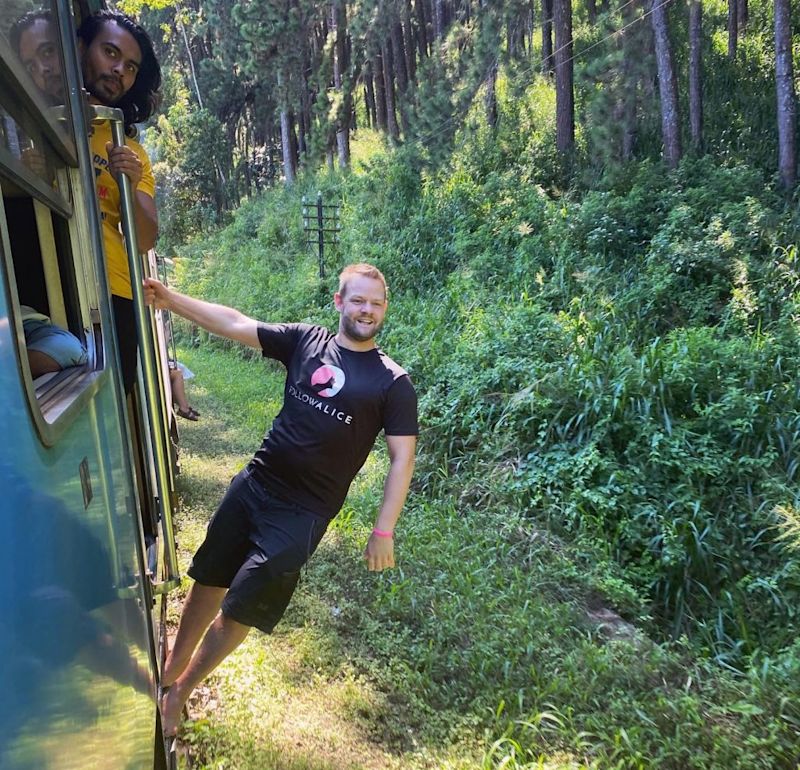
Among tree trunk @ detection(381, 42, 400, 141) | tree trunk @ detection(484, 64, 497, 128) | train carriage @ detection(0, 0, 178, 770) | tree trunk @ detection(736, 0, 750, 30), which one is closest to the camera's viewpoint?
train carriage @ detection(0, 0, 178, 770)

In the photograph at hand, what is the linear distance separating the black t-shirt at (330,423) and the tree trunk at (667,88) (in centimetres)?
859

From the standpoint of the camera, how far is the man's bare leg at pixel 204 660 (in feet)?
8.77

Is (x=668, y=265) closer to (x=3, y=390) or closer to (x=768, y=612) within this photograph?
(x=768, y=612)

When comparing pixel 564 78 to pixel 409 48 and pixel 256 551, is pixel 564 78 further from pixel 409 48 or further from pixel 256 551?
pixel 256 551

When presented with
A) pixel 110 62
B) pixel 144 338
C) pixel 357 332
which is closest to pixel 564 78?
pixel 357 332

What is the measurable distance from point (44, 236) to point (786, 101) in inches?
376

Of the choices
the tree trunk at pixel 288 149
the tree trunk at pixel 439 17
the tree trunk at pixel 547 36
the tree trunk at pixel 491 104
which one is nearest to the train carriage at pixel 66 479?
the tree trunk at pixel 491 104

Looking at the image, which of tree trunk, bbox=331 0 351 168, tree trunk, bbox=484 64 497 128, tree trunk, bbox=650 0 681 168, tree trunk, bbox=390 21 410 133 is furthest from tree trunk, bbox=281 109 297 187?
tree trunk, bbox=650 0 681 168

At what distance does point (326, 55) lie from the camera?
68.3 ft

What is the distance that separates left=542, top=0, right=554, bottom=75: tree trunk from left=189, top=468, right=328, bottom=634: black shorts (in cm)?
1229

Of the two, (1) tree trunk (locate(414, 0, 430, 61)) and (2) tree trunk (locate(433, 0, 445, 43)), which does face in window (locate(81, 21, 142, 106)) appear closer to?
(2) tree trunk (locate(433, 0, 445, 43))

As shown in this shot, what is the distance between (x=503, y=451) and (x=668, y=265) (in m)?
3.20

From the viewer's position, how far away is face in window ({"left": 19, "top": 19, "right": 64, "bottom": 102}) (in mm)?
1300

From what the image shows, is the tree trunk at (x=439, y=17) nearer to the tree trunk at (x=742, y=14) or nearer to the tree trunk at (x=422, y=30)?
the tree trunk at (x=422, y=30)
